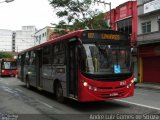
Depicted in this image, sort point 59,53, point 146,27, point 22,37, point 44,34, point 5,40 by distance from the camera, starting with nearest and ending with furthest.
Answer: point 59,53, point 146,27, point 44,34, point 22,37, point 5,40

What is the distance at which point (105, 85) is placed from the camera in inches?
464

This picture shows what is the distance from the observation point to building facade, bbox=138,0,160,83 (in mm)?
28781

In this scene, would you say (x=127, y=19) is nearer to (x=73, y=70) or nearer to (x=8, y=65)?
(x=8, y=65)

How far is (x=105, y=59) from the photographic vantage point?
38.8 feet

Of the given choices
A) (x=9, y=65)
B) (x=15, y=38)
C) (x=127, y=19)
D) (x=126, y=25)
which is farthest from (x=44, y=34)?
(x=127, y=19)

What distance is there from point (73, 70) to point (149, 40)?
59.3 ft

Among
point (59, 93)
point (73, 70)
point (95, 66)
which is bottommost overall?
point (59, 93)

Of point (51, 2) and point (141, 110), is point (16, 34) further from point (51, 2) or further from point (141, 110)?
point (141, 110)

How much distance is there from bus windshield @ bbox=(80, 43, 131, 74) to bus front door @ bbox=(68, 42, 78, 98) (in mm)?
734

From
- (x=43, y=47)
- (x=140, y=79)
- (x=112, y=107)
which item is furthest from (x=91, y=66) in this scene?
(x=140, y=79)

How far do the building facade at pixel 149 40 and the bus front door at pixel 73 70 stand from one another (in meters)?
16.5

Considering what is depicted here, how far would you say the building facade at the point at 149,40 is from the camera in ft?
94.4

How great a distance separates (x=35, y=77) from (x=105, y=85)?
27.4 feet

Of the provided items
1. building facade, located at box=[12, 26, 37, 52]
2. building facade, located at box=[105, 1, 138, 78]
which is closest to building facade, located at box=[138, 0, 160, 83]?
building facade, located at box=[105, 1, 138, 78]
